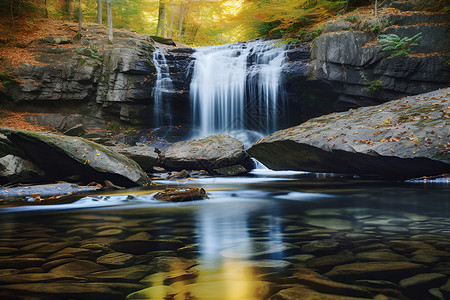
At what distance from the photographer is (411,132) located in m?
6.88

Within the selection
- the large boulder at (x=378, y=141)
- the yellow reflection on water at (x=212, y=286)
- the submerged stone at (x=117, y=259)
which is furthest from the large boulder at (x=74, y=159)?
the yellow reflection on water at (x=212, y=286)

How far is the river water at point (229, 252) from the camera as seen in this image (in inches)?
63.4

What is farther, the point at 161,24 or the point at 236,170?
the point at 161,24

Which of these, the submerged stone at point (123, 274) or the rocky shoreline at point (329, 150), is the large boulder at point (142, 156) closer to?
the rocky shoreline at point (329, 150)

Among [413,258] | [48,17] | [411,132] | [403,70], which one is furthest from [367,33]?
[48,17]

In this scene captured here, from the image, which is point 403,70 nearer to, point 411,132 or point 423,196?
point 411,132

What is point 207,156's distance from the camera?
1068cm

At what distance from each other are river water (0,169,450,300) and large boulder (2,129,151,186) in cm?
211

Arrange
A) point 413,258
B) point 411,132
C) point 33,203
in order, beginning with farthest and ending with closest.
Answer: point 411,132
point 33,203
point 413,258

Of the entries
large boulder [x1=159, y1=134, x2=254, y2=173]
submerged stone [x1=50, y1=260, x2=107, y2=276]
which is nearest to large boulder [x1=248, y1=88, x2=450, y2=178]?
large boulder [x1=159, y1=134, x2=254, y2=173]

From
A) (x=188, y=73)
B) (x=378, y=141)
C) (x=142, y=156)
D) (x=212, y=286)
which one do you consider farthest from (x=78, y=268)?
(x=188, y=73)

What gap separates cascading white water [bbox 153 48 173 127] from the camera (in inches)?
600

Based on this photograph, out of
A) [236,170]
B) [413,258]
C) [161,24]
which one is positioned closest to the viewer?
[413,258]

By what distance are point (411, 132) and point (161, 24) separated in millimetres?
18081
